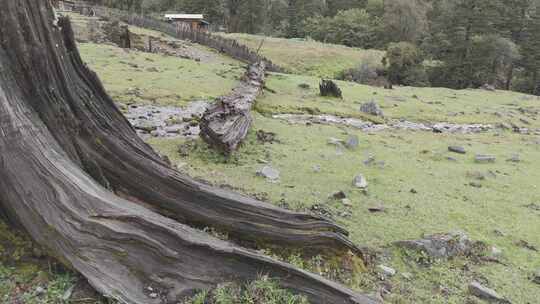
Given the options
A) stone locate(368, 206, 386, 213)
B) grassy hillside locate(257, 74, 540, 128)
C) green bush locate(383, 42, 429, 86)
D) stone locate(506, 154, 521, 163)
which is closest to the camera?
stone locate(368, 206, 386, 213)

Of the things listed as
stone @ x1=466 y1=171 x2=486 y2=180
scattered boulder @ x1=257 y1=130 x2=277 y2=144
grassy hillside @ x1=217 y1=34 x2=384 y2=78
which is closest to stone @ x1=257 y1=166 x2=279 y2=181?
scattered boulder @ x1=257 y1=130 x2=277 y2=144

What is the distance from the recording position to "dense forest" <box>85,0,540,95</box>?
40219mm

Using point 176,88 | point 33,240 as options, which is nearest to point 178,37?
point 176,88

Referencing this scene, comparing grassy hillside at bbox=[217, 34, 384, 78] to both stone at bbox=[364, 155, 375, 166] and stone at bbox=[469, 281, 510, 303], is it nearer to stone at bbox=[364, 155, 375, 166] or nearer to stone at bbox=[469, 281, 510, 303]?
stone at bbox=[364, 155, 375, 166]

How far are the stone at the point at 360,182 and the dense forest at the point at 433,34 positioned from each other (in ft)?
94.2

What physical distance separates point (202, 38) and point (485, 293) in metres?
33.3

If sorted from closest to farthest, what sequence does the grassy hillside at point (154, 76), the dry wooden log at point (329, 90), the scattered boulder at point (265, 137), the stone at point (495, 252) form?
the stone at point (495, 252)
the scattered boulder at point (265, 137)
the grassy hillside at point (154, 76)
the dry wooden log at point (329, 90)

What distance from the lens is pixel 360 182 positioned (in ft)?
26.1

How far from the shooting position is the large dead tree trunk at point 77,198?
3.41 meters

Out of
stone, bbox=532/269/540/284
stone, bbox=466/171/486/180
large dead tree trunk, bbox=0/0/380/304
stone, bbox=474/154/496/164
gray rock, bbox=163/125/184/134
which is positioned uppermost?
large dead tree trunk, bbox=0/0/380/304

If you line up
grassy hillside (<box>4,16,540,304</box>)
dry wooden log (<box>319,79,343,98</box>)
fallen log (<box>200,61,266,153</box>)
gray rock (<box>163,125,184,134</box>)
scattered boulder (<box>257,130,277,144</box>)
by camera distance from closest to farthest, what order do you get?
grassy hillside (<box>4,16,540,304</box>) → fallen log (<box>200,61,266,153</box>) → gray rock (<box>163,125,184,134</box>) → scattered boulder (<box>257,130,277,144</box>) → dry wooden log (<box>319,79,343,98</box>)

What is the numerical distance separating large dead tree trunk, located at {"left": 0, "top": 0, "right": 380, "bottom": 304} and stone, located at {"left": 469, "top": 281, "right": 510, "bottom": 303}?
187 cm

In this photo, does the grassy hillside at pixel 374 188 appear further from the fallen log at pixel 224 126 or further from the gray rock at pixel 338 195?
the fallen log at pixel 224 126

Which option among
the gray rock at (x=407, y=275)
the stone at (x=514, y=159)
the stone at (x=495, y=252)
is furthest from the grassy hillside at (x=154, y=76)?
the stone at (x=514, y=159)
